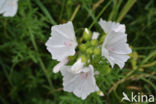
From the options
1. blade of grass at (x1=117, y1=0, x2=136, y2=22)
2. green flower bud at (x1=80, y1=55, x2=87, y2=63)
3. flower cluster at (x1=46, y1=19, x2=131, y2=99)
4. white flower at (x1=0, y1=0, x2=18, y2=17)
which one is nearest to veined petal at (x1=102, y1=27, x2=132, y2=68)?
flower cluster at (x1=46, y1=19, x2=131, y2=99)

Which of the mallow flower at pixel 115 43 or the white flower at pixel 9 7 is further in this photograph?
the white flower at pixel 9 7

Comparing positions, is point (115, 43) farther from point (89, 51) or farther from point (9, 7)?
point (9, 7)

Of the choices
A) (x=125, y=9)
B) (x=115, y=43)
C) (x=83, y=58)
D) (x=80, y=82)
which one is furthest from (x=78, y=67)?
(x=125, y=9)

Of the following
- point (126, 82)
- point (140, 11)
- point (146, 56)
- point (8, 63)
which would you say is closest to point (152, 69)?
point (146, 56)

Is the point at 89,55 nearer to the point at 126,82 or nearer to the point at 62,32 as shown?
the point at 62,32

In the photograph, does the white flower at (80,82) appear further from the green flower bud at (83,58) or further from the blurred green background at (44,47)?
the blurred green background at (44,47)

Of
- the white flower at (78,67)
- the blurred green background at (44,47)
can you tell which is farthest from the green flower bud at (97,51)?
the blurred green background at (44,47)
